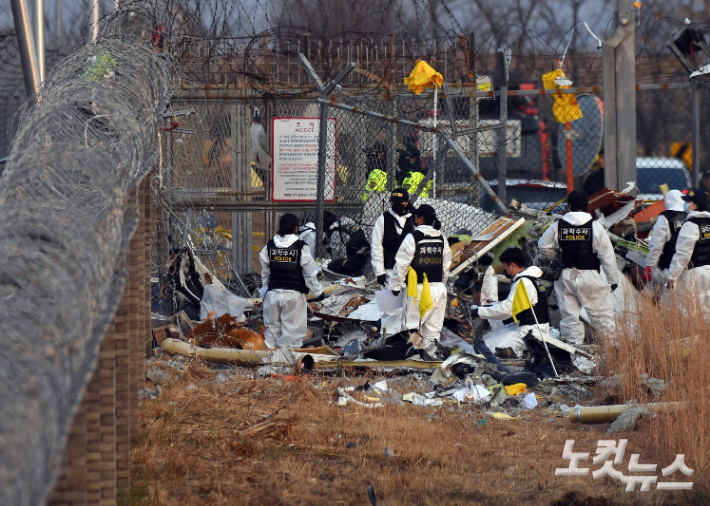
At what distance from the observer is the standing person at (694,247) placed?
8.98 m

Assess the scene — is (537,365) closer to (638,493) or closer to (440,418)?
(440,418)

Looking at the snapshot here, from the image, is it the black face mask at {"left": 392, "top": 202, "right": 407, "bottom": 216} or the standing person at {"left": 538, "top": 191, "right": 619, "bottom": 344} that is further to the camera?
the black face mask at {"left": 392, "top": 202, "right": 407, "bottom": 216}

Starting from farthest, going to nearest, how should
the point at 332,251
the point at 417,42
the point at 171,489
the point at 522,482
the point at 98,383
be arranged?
1. the point at 332,251
2. the point at 417,42
3. the point at 522,482
4. the point at 171,489
5. the point at 98,383

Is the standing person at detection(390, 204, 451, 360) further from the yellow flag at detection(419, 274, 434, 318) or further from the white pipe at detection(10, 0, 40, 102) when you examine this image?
the white pipe at detection(10, 0, 40, 102)

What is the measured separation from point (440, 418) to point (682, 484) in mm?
2054

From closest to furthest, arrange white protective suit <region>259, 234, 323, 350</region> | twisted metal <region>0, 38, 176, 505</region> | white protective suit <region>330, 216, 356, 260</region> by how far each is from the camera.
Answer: twisted metal <region>0, 38, 176, 505</region> → white protective suit <region>259, 234, 323, 350</region> → white protective suit <region>330, 216, 356, 260</region>

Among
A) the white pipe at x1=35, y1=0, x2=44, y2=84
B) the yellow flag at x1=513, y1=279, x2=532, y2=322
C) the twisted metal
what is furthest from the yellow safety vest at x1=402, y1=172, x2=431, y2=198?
the twisted metal

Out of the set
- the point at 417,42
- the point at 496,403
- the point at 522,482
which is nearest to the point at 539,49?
the point at 417,42

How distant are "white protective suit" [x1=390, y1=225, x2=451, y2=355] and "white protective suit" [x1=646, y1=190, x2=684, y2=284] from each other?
220 cm

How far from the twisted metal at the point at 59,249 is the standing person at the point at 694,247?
6.39m

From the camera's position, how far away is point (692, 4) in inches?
991

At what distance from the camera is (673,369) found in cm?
497

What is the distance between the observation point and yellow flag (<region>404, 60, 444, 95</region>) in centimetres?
1000

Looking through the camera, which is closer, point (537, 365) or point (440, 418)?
point (440, 418)
